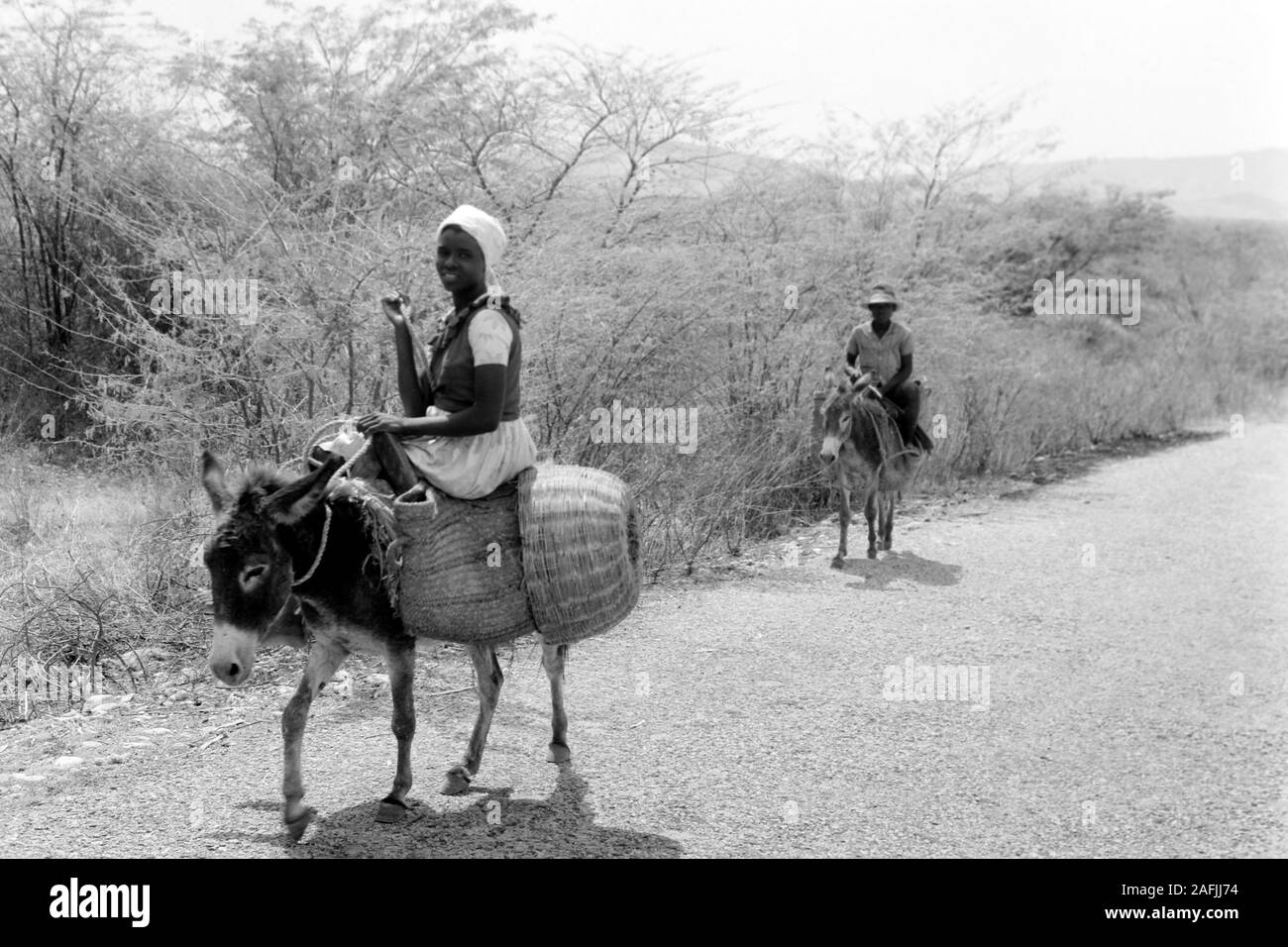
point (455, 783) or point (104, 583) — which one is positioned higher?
point (104, 583)

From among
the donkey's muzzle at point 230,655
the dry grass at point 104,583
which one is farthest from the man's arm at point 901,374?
the donkey's muzzle at point 230,655

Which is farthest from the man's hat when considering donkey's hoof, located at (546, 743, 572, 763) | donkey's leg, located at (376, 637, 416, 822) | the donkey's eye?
the donkey's eye

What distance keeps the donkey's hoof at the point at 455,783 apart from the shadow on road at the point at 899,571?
4.78 meters

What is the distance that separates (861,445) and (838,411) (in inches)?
14.0

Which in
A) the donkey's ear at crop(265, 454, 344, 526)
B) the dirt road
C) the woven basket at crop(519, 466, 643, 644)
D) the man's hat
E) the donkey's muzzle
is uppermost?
the man's hat

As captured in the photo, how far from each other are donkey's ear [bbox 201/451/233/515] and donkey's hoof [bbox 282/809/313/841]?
1.16 meters

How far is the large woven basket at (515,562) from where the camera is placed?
4426 millimetres

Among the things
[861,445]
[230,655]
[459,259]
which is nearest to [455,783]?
[230,655]

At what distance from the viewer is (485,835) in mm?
4484

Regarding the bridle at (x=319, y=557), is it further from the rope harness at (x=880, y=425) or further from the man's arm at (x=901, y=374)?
the man's arm at (x=901, y=374)

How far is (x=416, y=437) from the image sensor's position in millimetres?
4457

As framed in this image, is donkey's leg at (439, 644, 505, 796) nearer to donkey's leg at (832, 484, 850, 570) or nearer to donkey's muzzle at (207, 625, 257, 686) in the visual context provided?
donkey's muzzle at (207, 625, 257, 686)

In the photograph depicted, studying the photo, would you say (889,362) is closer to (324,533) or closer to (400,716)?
(400,716)

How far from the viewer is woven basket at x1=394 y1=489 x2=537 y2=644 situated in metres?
4.43
